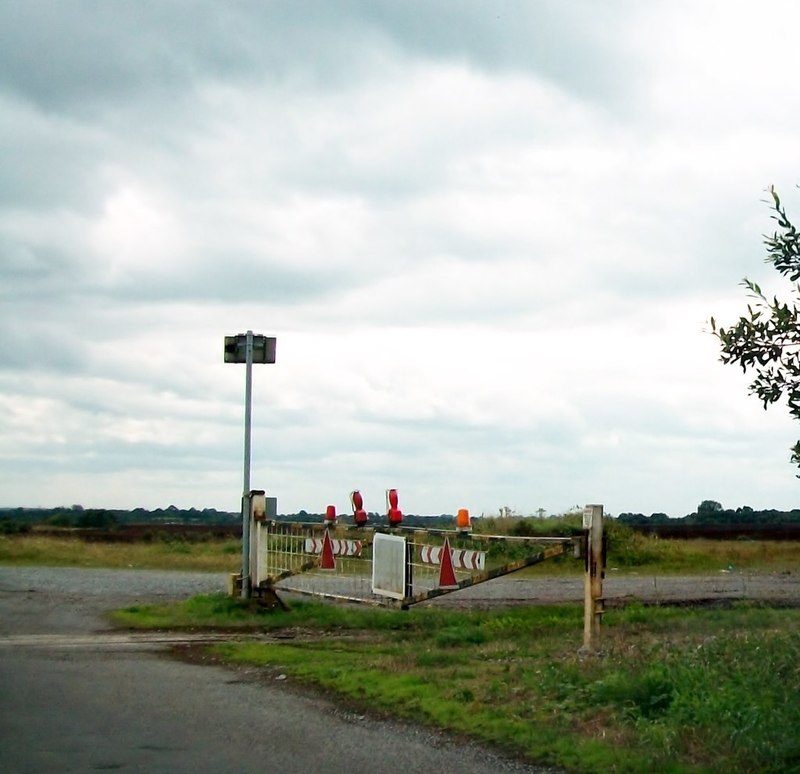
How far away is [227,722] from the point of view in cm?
940

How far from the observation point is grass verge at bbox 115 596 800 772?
7797 mm

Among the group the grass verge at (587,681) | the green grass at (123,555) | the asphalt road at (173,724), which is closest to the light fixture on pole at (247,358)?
the grass verge at (587,681)

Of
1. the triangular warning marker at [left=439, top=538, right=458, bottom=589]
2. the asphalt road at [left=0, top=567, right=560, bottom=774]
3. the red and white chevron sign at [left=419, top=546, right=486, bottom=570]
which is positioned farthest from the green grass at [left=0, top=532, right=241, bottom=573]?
the asphalt road at [left=0, top=567, right=560, bottom=774]

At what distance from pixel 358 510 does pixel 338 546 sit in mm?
594

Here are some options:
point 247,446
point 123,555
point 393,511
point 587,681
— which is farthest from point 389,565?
point 123,555

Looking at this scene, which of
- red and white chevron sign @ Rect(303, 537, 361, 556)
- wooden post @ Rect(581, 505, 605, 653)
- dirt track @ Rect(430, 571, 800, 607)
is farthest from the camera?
dirt track @ Rect(430, 571, 800, 607)

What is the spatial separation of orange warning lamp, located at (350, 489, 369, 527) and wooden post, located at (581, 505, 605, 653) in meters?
4.75

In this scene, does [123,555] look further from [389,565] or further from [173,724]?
[173,724]

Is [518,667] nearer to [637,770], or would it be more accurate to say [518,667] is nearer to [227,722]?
[227,722]

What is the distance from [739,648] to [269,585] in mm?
8914

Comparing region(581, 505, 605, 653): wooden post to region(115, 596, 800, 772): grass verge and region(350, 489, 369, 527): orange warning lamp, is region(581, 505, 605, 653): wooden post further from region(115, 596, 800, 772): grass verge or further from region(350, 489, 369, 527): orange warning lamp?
region(350, 489, 369, 527): orange warning lamp

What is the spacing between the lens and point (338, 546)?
1708 cm

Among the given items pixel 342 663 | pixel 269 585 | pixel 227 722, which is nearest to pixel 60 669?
pixel 342 663

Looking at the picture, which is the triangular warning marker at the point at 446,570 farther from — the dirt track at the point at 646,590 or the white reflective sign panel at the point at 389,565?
the dirt track at the point at 646,590
